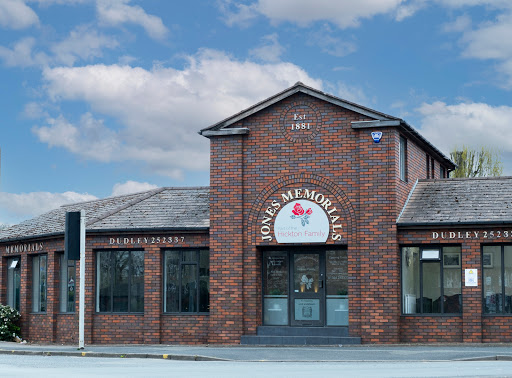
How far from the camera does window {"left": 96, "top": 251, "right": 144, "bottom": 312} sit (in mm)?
27922

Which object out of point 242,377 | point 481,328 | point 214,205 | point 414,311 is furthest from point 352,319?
point 242,377

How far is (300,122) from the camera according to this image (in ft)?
87.4

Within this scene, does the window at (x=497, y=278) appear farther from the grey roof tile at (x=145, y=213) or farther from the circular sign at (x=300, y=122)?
the grey roof tile at (x=145, y=213)

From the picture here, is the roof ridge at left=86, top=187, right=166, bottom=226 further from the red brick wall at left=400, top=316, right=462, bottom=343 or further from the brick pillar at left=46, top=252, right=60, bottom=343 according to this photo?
the red brick wall at left=400, top=316, right=462, bottom=343

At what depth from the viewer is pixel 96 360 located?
21.7m

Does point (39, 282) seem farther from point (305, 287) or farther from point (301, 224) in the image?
point (301, 224)

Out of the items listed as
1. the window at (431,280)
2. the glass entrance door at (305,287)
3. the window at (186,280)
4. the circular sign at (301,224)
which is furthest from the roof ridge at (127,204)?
the window at (431,280)

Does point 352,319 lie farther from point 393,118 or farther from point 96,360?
point 96,360

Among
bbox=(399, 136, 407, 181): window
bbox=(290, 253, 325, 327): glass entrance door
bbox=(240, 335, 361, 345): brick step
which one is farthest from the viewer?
bbox=(399, 136, 407, 181): window

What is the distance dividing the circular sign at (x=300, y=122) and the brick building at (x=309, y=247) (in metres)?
0.03

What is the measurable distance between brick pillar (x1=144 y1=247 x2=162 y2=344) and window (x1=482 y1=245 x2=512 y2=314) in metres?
9.51

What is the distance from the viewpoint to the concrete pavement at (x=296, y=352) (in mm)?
20734

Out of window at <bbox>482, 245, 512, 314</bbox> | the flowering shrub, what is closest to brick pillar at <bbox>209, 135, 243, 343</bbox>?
window at <bbox>482, 245, 512, 314</bbox>

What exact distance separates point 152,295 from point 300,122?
6.82m
